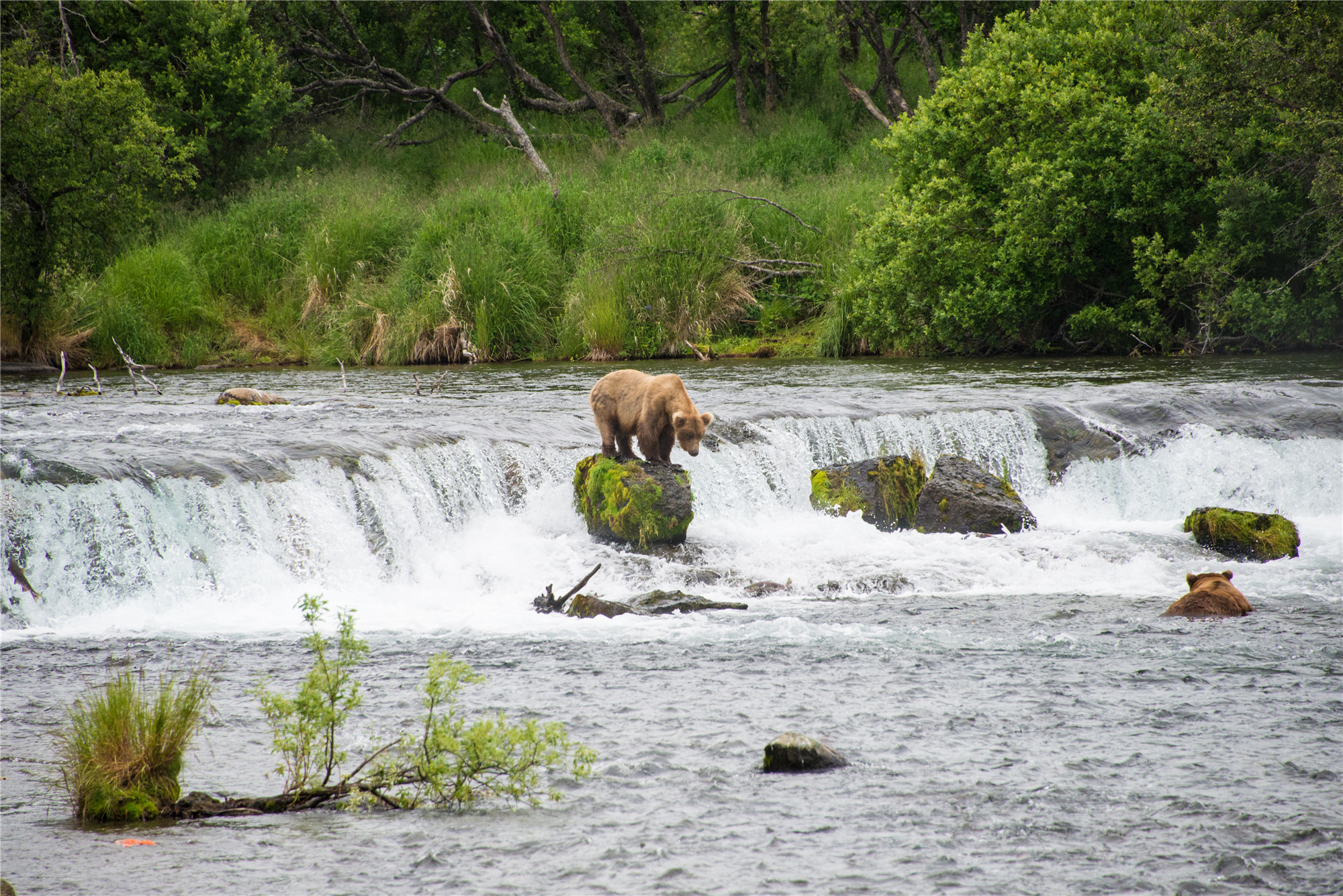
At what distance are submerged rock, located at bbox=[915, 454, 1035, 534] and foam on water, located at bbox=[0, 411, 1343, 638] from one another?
0.28 m

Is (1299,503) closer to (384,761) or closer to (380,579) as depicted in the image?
(380,579)

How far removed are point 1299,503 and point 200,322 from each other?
23479mm

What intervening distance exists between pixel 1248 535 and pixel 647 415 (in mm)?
6277

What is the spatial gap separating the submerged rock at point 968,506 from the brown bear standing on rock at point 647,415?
2785mm

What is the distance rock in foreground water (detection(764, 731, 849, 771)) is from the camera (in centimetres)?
586

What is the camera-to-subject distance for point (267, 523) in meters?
10.7

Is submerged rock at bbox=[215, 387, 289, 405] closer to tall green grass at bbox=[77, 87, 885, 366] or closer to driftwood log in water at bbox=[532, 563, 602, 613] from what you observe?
driftwood log in water at bbox=[532, 563, 602, 613]

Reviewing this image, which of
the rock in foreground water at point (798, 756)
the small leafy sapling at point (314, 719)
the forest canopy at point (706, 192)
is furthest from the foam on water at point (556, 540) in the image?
the forest canopy at point (706, 192)

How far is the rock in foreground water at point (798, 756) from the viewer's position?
5.86m

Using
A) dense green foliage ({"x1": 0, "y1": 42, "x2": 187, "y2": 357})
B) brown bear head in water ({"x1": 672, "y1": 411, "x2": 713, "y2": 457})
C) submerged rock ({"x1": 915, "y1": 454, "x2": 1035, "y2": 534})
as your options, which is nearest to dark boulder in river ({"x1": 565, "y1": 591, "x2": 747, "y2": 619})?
brown bear head in water ({"x1": 672, "y1": 411, "x2": 713, "y2": 457})

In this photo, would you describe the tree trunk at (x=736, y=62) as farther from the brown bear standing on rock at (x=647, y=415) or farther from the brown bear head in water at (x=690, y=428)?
the brown bear head in water at (x=690, y=428)

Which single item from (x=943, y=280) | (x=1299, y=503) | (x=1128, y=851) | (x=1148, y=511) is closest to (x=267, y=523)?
(x=1128, y=851)

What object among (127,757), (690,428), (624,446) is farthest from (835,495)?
(127,757)

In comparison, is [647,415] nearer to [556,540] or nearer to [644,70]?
[556,540]
